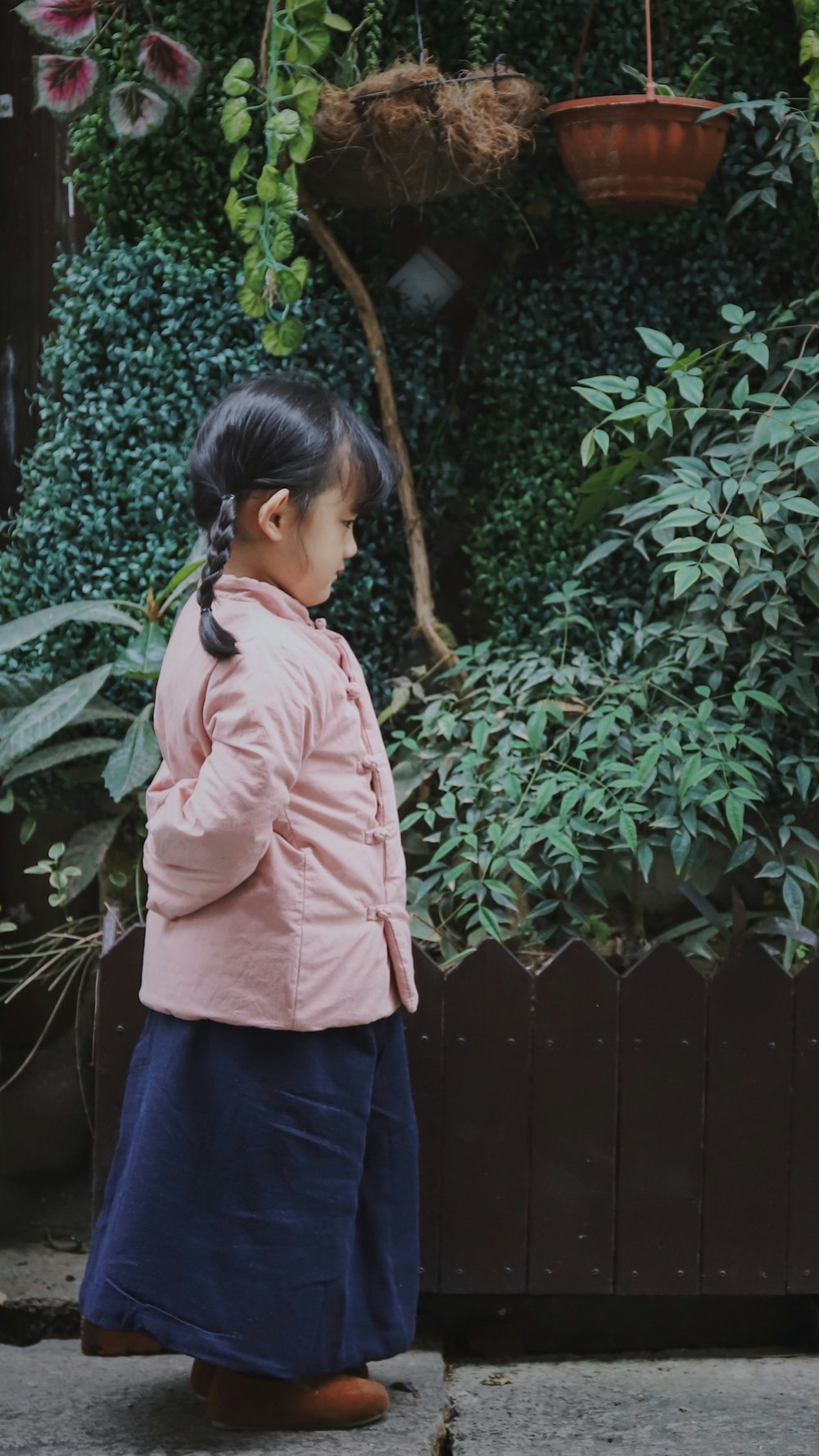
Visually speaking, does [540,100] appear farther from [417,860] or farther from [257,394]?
[417,860]

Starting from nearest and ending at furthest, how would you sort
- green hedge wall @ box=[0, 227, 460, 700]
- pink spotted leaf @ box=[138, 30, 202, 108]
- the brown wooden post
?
pink spotted leaf @ box=[138, 30, 202, 108] → green hedge wall @ box=[0, 227, 460, 700] → the brown wooden post

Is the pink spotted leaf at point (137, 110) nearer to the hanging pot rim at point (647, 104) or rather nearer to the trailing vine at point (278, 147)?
the trailing vine at point (278, 147)

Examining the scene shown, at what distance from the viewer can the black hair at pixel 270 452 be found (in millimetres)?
2334

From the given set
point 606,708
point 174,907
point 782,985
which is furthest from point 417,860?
point 174,907

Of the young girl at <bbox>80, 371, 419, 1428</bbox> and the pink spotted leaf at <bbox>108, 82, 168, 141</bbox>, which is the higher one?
the pink spotted leaf at <bbox>108, 82, 168, 141</bbox>

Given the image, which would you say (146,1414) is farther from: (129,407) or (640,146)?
(640,146)

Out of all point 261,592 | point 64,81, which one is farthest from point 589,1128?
point 64,81

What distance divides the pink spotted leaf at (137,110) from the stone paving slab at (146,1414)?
8.99 ft

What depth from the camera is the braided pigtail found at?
7.36 ft

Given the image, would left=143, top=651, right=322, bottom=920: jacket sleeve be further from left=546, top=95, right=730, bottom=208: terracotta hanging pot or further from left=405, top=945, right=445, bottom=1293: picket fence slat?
left=546, top=95, right=730, bottom=208: terracotta hanging pot

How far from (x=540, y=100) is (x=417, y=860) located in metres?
1.85

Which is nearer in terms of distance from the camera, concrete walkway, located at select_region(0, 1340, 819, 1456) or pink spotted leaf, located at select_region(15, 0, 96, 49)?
concrete walkway, located at select_region(0, 1340, 819, 1456)

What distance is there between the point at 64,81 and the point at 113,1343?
281 centimetres

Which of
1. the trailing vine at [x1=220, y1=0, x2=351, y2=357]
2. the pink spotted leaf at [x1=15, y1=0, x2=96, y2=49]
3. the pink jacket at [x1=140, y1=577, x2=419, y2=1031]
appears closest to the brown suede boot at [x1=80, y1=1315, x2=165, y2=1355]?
the pink jacket at [x1=140, y1=577, x2=419, y2=1031]
